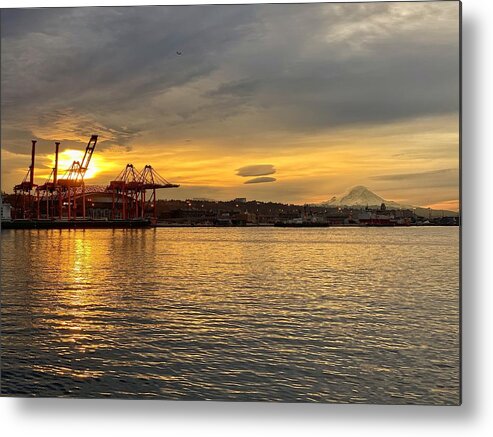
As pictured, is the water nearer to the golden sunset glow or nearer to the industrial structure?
the industrial structure

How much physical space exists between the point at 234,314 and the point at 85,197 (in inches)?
47.1

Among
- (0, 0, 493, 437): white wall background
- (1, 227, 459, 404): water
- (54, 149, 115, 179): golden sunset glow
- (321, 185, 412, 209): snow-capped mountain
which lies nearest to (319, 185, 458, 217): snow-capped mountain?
(321, 185, 412, 209): snow-capped mountain

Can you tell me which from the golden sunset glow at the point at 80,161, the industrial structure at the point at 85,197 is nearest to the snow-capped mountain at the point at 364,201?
the industrial structure at the point at 85,197

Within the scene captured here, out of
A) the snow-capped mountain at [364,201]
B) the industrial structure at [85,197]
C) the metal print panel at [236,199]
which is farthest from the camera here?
the industrial structure at [85,197]

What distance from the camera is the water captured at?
13.0 feet

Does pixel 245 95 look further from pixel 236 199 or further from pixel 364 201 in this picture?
pixel 364 201

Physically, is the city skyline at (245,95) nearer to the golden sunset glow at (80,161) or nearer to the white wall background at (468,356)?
the golden sunset glow at (80,161)

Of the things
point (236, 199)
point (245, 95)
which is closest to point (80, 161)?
point (236, 199)

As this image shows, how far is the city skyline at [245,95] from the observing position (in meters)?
4.04

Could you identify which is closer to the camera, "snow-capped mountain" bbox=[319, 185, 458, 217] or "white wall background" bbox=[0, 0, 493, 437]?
"white wall background" bbox=[0, 0, 493, 437]

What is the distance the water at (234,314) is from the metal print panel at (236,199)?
1 centimetres

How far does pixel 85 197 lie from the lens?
4.57 metres

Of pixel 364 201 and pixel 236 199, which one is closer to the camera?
pixel 364 201

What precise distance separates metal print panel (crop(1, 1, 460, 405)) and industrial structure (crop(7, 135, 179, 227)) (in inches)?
0.5
